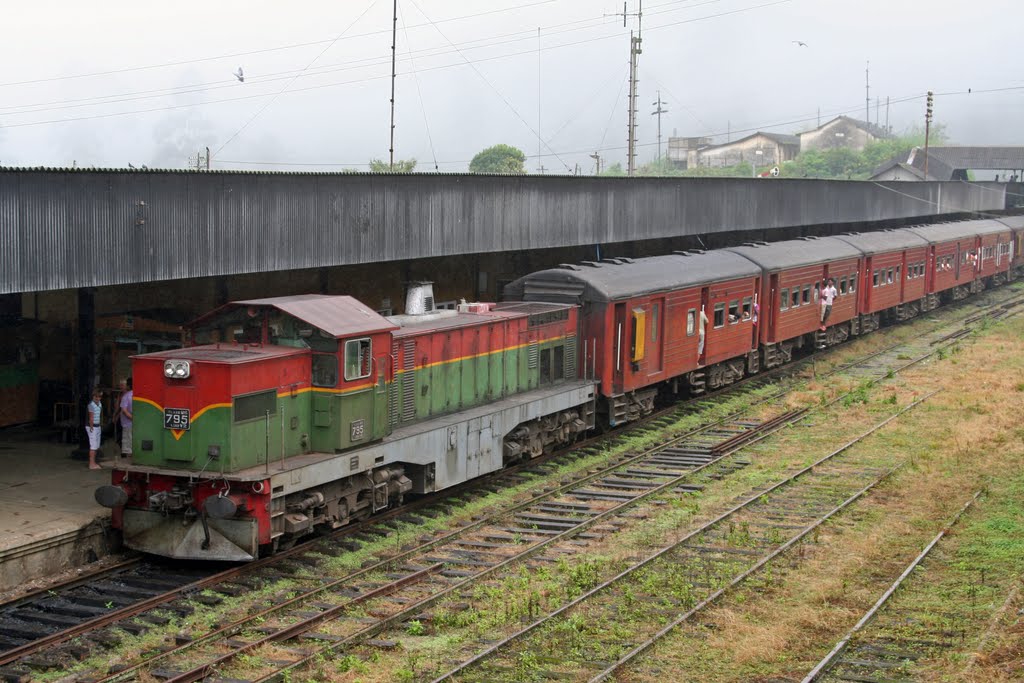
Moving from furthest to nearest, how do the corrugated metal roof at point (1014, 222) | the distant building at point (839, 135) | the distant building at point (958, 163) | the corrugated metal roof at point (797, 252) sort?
the distant building at point (839, 135) < the distant building at point (958, 163) < the corrugated metal roof at point (1014, 222) < the corrugated metal roof at point (797, 252)

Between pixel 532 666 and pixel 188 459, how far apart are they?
16.3ft

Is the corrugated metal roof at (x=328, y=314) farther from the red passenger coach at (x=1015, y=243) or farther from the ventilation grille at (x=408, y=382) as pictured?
the red passenger coach at (x=1015, y=243)

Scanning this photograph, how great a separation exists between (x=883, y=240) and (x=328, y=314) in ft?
88.2

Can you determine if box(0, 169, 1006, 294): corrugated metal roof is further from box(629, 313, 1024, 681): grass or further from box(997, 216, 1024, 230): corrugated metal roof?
box(997, 216, 1024, 230): corrugated metal roof

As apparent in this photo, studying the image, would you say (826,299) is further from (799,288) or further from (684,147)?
(684,147)

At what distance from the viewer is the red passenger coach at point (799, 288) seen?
26656 mm

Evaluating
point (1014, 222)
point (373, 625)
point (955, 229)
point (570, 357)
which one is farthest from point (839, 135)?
point (373, 625)

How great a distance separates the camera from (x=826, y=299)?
2988 cm

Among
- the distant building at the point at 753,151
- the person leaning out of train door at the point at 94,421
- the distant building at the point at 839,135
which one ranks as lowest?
the person leaning out of train door at the point at 94,421

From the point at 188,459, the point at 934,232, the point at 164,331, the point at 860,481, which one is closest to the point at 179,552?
the point at 188,459

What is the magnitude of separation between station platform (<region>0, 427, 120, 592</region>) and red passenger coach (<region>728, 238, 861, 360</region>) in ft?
54.0

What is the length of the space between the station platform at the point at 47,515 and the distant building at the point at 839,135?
135 meters


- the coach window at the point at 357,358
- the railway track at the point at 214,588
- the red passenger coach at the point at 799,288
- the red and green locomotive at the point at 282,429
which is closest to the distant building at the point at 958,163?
the red passenger coach at the point at 799,288

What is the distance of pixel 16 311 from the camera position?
58.9 ft
